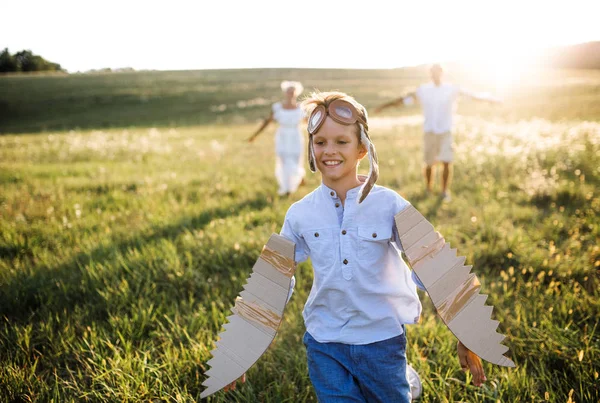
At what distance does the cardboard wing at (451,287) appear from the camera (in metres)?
2.08

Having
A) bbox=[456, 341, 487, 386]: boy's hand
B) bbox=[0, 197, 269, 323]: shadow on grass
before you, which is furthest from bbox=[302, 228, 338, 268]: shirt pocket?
bbox=[0, 197, 269, 323]: shadow on grass

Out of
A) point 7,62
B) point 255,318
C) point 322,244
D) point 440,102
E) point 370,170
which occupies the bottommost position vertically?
point 255,318

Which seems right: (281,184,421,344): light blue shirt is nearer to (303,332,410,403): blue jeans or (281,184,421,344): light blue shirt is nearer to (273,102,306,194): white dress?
(303,332,410,403): blue jeans

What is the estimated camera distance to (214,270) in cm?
461

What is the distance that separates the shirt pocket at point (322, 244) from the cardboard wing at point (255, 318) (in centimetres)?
12

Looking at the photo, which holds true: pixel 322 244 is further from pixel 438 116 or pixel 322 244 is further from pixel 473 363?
pixel 438 116

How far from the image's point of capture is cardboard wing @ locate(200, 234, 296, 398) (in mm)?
2258

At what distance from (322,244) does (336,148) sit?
550mm

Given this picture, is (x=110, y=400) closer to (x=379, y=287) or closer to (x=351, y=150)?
(x=379, y=287)

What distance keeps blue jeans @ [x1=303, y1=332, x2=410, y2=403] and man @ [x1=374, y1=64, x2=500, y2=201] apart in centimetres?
592

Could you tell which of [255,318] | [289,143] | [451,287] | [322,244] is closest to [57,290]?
[255,318]

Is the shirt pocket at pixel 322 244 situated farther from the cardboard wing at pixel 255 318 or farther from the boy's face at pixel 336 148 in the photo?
the boy's face at pixel 336 148

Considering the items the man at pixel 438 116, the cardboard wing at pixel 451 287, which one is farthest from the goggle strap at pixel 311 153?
the man at pixel 438 116

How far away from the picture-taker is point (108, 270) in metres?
4.44
